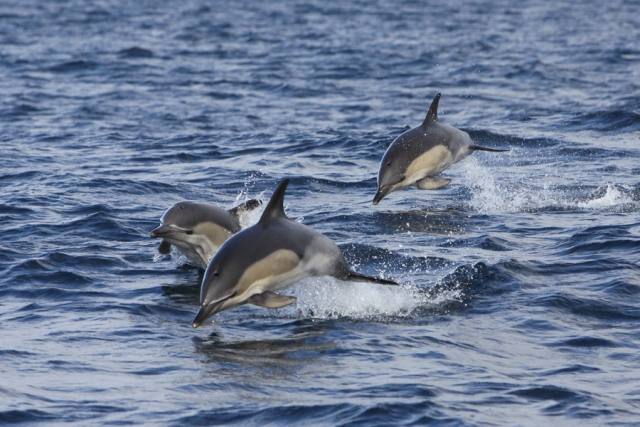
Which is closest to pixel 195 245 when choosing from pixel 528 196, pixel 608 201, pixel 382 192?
pixel 382 192

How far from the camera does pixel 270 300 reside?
344 inches

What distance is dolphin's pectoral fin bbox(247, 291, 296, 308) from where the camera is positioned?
8.70 m

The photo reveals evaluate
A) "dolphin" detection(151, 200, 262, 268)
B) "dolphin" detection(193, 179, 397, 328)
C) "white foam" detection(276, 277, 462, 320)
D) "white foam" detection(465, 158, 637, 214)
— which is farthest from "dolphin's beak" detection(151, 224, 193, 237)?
"white foam" detection(465, 158, 637, 214)

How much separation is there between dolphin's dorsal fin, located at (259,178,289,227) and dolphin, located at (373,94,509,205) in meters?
4.05

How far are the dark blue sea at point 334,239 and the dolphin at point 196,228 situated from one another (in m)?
0.36

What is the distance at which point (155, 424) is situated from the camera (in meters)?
7.17

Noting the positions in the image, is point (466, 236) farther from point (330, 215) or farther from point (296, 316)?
point (296, 316)

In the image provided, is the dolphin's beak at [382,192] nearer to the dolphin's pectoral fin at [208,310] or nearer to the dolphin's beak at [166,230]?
the dolphin's beak at [166,230]

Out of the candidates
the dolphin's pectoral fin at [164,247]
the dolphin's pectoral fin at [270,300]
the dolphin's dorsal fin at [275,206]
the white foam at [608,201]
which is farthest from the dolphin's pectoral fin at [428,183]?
the dolphin's pectoral fin at [270,300]

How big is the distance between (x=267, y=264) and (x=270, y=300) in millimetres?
355

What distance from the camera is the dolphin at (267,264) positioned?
8.65 metres

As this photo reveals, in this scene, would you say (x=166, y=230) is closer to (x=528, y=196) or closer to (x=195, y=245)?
(x=195, y=245)

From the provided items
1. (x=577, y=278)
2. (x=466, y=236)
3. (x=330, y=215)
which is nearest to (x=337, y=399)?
(x=577, y=278)

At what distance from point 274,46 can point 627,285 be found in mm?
25100
